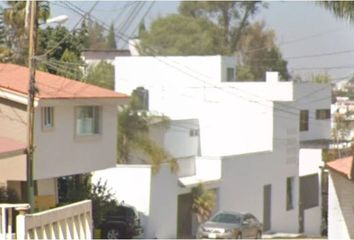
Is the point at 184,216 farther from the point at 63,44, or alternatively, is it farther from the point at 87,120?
the point at 87,120

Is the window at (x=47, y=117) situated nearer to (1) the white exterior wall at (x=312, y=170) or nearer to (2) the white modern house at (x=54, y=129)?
(2) the white modern house at (x=54, y=129)

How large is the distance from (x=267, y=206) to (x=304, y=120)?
9.45 m

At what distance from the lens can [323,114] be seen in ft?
202

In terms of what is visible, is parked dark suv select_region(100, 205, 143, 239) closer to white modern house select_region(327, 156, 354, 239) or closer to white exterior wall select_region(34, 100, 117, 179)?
white exterior wall select_region(34, 100, 117, 179)

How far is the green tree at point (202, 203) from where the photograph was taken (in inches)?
1710

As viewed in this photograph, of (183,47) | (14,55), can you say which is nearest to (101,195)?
(14,55)

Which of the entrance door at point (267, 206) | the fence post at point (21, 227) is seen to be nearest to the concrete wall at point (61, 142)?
the fence post at point (21, 227)

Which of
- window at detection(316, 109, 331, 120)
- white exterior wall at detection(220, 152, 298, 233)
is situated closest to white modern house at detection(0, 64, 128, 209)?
white exterior wall at detection(220, 152, 298, 233)

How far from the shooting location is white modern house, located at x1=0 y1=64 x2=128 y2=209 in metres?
29.1

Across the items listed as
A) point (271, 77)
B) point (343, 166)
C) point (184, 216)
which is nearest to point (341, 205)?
point (343, 166)

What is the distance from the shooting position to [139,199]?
39.5 meters

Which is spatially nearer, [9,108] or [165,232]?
[9,108]

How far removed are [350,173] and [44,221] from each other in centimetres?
997

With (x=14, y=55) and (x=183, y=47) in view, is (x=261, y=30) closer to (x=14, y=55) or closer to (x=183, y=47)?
(x=183, y=47)
